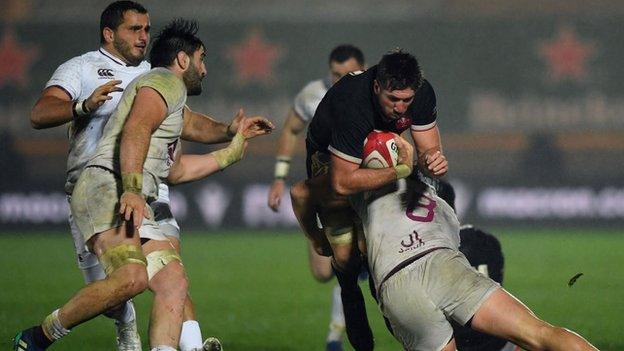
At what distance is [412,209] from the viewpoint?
7758 millimetres

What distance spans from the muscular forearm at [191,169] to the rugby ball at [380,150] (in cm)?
157

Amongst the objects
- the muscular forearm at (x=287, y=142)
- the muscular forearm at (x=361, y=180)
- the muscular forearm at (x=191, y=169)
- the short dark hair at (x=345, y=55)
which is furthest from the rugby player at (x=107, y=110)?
the muscular forearm at (x=287, y=142)

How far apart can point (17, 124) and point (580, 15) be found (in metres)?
9.94

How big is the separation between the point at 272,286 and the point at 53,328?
25.3ft

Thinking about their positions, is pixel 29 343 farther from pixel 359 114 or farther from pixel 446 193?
pixel 446 193

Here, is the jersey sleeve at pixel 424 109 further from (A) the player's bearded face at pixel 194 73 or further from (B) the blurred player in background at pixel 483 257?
(B) the blurred player in background at pixel 483 257

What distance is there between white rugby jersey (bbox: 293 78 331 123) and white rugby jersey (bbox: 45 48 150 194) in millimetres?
3230

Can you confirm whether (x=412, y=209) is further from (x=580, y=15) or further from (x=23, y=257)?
(x=580, y=15)

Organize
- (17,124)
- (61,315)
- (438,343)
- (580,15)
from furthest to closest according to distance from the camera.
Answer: (580,15) → (17,124) → (61,315) → (438,343)

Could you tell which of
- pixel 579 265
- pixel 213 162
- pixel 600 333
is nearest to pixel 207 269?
pixel 579 265

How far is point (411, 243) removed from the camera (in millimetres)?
7566

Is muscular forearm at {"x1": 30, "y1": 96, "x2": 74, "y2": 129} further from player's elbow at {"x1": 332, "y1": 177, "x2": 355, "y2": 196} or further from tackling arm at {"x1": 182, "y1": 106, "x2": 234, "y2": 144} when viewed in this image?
player's elbow at {"x1": 332, "y1": 177, "x2": 355, "y2": 196}

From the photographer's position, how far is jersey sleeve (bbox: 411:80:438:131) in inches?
312

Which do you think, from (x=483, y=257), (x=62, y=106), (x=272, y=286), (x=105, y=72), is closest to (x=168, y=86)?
(x=62, y=106)
